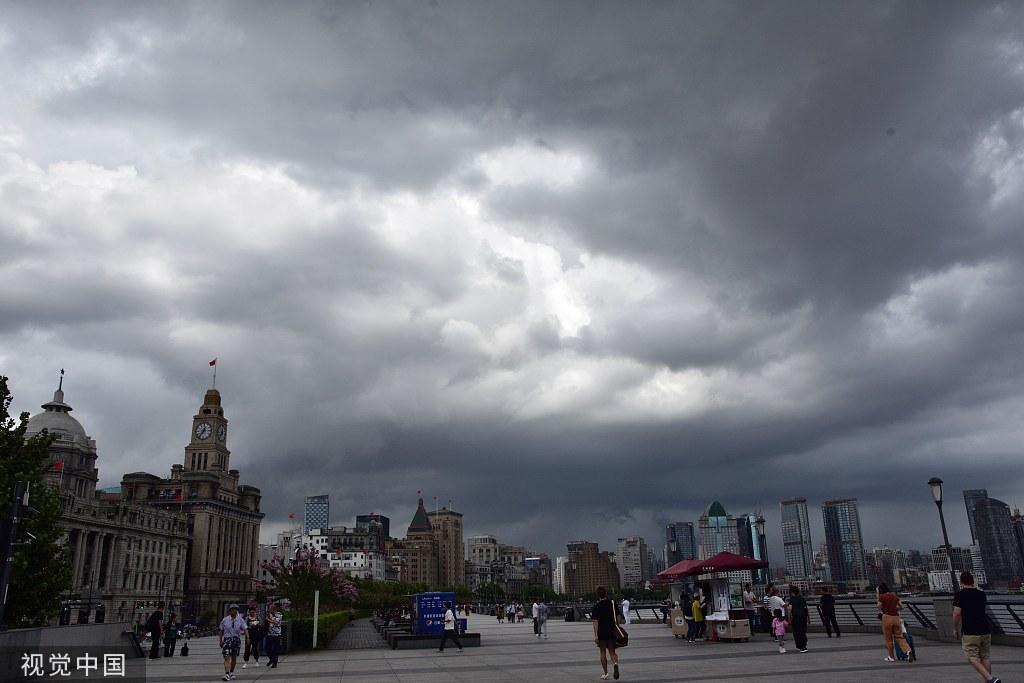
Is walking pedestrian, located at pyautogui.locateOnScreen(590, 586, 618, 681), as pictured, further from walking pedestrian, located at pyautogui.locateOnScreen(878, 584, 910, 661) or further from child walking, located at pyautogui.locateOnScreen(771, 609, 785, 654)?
child walking, located at pyautogui.locateOnScreen(771, 609, 785, 654)

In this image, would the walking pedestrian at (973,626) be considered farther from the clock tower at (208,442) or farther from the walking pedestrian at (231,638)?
the clock tower at (208,442)

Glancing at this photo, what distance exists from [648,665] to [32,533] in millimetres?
22753

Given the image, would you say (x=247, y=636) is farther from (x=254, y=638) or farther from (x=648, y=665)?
(x=648, y=665)

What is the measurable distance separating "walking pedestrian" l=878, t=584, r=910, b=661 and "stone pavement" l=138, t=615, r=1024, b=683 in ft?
1.55

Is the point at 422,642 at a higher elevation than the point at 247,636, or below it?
below

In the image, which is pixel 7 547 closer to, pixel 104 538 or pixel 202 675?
pixel 202 675

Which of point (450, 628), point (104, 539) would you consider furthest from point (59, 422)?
point (450, 628)

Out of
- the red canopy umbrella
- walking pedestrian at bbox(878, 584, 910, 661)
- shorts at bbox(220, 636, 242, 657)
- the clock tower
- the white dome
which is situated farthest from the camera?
the clock tower

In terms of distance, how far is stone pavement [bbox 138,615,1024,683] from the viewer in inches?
607

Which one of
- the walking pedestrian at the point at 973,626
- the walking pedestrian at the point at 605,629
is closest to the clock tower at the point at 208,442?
the walking pedestrian at the point at 605,629

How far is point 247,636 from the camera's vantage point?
22906 mm

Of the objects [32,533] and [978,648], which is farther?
[32,533]

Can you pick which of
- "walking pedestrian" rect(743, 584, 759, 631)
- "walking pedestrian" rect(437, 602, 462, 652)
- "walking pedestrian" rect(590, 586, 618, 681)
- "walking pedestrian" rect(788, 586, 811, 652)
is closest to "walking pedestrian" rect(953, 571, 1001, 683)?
"walking pedestrian" rect(590, 586, 618, 681)

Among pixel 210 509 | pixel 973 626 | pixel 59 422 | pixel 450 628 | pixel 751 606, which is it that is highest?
pixel 59 422
